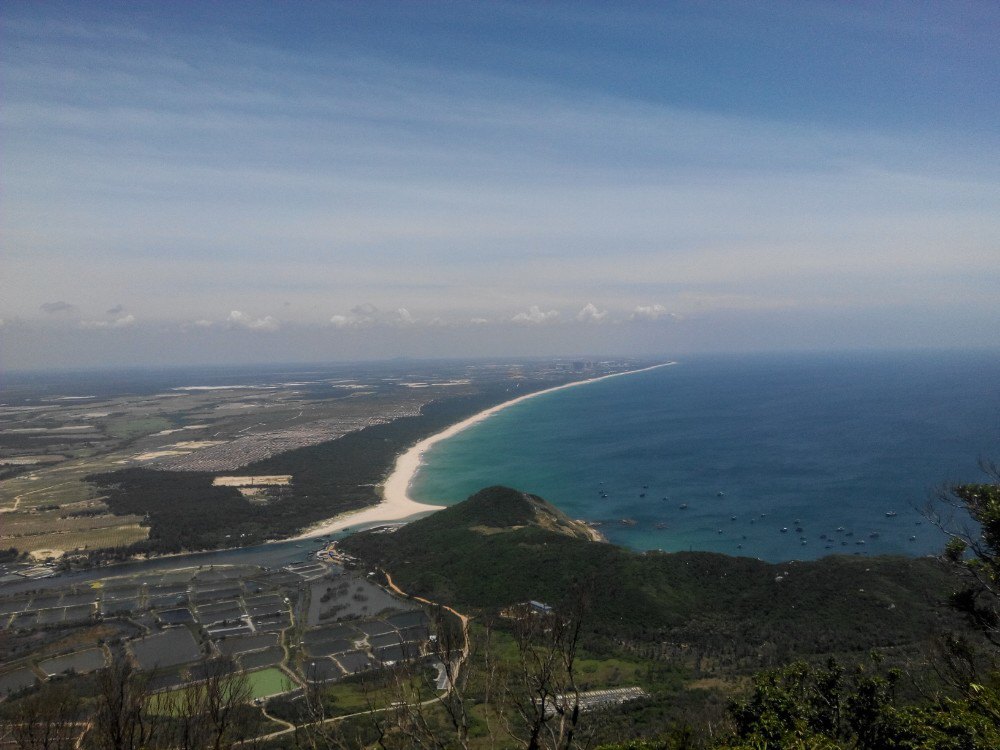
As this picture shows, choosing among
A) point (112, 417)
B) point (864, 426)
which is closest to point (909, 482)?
point (864, 426)

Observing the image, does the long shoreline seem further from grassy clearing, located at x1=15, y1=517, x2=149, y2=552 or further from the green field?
the green field

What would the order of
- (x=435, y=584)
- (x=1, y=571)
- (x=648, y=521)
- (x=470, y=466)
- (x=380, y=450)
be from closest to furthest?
(x=435, y=584) < (x=1, y=571) < (x=648, y=521) < (x=470, y=466) < (x=380, y=450)

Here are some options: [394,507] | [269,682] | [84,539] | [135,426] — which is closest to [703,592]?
[269,682]

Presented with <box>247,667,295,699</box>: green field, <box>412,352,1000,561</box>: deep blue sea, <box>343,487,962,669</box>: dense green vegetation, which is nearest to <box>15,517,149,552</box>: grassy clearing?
<box>343,487,962,669</box>: dense green vegetation

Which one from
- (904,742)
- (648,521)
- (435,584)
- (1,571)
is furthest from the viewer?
(648,521)

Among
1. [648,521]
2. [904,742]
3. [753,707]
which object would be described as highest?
[904,742]

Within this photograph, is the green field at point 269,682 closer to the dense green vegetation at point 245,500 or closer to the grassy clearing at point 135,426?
the dense green vegetation at point 245,500

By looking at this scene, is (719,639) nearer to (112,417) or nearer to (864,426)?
(864,426)
